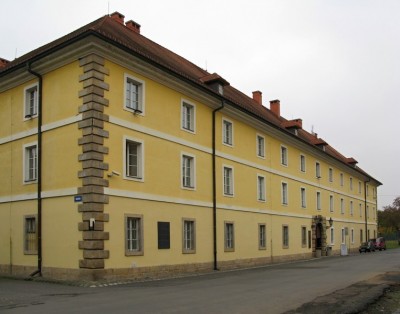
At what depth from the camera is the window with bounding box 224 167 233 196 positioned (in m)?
27.7

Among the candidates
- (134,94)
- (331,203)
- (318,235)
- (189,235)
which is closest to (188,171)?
(189,235)

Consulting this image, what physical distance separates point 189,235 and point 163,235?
2.40 metres

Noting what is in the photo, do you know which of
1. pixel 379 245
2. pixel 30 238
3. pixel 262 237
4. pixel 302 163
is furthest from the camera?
pixel 379 245

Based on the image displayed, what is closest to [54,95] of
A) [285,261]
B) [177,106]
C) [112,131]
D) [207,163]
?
[112,131]

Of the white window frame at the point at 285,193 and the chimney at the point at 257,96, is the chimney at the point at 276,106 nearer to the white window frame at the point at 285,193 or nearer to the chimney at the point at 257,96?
the chimney at the point at 257,96

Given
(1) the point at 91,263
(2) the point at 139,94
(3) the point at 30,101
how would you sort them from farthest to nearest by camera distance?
(3) the point at 30,101, (2) the point at 139,94, (1) the point at 91,263

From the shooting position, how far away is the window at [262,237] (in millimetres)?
31006

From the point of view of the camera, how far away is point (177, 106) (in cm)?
2355

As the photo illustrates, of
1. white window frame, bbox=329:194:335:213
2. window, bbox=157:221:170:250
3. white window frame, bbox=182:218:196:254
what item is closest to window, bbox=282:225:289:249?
white window frame, bbox=329:194:335:213

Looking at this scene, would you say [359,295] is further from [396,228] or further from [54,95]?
[396,228]

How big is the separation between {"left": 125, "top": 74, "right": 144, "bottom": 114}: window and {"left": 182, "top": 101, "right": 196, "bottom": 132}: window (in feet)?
10.8

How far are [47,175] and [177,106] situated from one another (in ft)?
22.0

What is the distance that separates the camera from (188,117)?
24.7 m

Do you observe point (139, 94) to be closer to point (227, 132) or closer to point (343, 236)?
point (227, 132)
